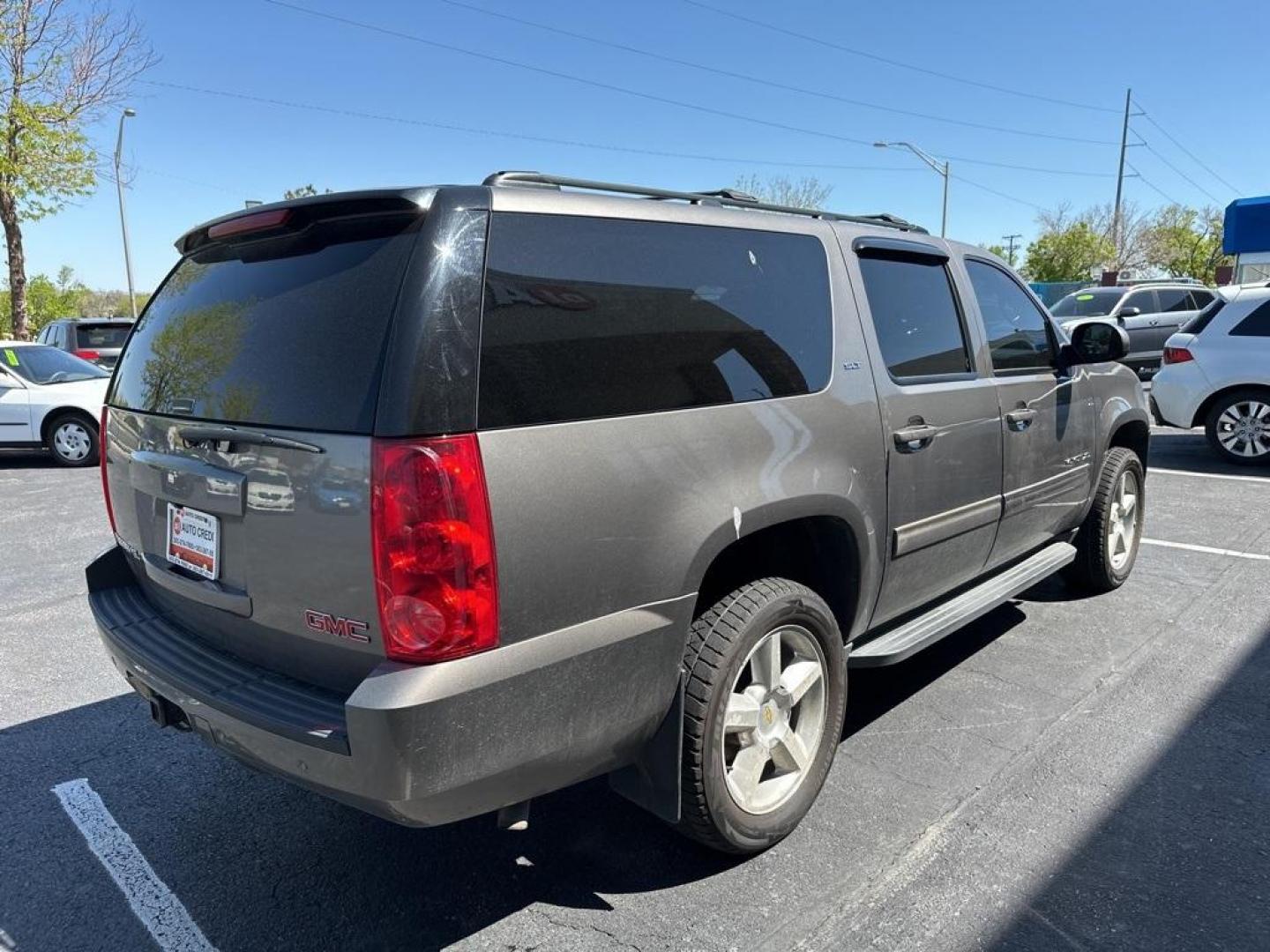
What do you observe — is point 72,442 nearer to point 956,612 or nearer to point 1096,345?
point 956,612

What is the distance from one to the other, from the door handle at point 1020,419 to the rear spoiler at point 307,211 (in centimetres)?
271

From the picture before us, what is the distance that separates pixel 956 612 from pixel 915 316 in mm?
1197

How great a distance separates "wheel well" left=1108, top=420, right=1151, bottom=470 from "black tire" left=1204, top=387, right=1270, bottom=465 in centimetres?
Answer: 474

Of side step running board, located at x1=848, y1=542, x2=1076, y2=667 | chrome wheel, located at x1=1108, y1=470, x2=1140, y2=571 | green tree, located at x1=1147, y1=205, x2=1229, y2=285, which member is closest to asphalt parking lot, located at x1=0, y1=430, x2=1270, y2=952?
side step running board, located at x1=848, y1=542, x2=1076, y2=667

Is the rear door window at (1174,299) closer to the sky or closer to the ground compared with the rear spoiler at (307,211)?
closer to the sky

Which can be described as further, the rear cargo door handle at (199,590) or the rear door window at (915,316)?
the rear door window at (915,316)

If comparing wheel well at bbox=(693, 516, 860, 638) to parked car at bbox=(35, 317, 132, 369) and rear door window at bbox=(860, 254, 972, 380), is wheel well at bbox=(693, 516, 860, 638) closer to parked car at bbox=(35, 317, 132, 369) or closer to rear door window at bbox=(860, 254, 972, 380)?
rear door window at bbox=(860, 254, 972, 380)

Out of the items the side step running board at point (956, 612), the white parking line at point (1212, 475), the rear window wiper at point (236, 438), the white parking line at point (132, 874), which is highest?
the rear window wiper at point (236, 438)

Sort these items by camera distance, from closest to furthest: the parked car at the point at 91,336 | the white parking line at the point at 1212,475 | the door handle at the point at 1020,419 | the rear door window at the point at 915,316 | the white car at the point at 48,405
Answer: the rear door window at the point at 915,316
the door handle at the point at 1020,419
the white parking line at the point at 1212,475
the white car at the point at 48,405
the parked car at the point at 91,336

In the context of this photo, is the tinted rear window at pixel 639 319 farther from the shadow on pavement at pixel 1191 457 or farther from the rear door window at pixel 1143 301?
the rear door window at pixel 1143 301

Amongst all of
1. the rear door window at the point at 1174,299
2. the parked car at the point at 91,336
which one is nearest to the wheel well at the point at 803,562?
the parked car at the point at 91,336

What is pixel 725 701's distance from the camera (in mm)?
2439

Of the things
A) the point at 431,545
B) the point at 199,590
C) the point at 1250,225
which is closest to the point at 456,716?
the point at 431,545

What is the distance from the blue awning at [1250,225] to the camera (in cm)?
2219
